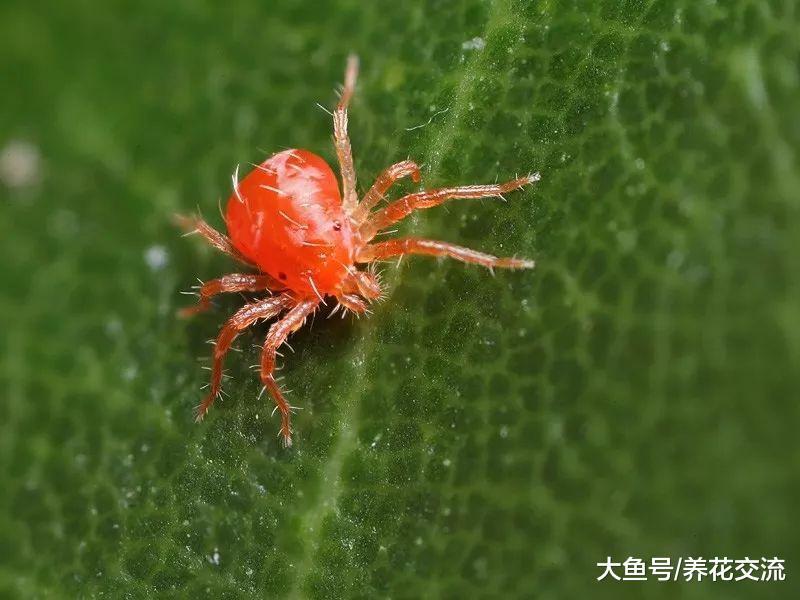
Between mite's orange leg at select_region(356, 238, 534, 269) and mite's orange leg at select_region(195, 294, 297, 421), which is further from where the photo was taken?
mite's orange leg at select_region(195, 294, 297, 421)

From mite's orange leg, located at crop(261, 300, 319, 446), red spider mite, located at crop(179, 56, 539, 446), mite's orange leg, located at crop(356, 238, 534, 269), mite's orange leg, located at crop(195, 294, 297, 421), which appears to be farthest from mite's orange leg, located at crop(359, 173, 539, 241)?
mite's orange leg, located at crop(195, 294, 297, 421)

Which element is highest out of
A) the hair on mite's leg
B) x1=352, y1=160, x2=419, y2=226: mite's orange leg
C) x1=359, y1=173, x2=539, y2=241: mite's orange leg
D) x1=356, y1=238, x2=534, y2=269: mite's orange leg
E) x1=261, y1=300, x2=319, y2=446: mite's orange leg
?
x1=352, y1=160, x2=419, y2=226: mite's orange leg

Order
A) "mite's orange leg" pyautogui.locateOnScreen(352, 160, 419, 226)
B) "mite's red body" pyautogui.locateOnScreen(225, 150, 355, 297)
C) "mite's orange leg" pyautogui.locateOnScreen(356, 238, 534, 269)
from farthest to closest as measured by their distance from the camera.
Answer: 1. "mite's red body" pyautogui.locateOnScreen(225, 150, 355, 297)
2. "mite's orange leg" pyautogui.locateOnScreen(352, 160, 419, 226)
3. "mite's orange leg" pyautogui.locateOnScreen(356, 238, 534, 269)

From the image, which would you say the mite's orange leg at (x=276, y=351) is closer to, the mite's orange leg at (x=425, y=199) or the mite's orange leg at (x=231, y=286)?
the mite's orange leg at (x=231, y=286)

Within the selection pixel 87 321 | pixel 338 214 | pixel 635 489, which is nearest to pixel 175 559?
pixel 87 321

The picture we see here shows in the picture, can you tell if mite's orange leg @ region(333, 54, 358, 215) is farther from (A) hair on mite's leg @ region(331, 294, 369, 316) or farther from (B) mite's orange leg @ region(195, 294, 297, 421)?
(B) mite's orange leg @ region(195, 294, 297, 421)

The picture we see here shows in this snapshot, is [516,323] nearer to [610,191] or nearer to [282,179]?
[610,191]
